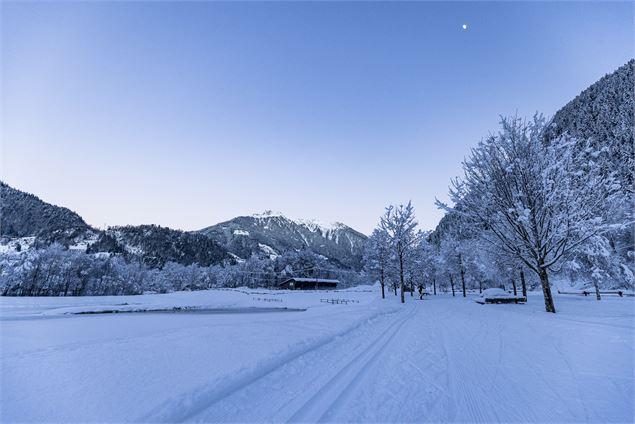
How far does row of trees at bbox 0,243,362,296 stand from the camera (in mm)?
51531

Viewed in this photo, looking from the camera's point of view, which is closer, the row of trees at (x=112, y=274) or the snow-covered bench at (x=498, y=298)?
the snow-covered bench at (x=498, y=298)

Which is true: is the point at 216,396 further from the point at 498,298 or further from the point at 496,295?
the point at 496,295

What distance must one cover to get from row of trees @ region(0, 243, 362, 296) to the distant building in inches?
238

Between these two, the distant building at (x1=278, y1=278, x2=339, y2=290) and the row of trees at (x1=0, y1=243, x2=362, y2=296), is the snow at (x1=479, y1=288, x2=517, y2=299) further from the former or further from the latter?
the row of trees at (x1=0, y1=243, x2=362, y2=296)

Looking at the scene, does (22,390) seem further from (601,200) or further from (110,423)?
(601,200)

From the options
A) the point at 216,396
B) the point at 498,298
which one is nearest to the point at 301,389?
the point at 216,396

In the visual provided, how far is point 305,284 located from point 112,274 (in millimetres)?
50429

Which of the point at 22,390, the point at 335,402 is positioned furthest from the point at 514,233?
the point at 22,390

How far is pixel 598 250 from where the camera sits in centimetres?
1408

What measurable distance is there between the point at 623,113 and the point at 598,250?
130291 millimetres

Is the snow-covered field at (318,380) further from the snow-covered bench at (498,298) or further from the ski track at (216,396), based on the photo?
the snow-covered bench at (498,298)

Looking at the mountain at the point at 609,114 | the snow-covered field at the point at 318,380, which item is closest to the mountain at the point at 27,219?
the snow-covered field at the point at 318,380

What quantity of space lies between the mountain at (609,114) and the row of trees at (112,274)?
291ft

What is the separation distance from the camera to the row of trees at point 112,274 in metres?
51.5
